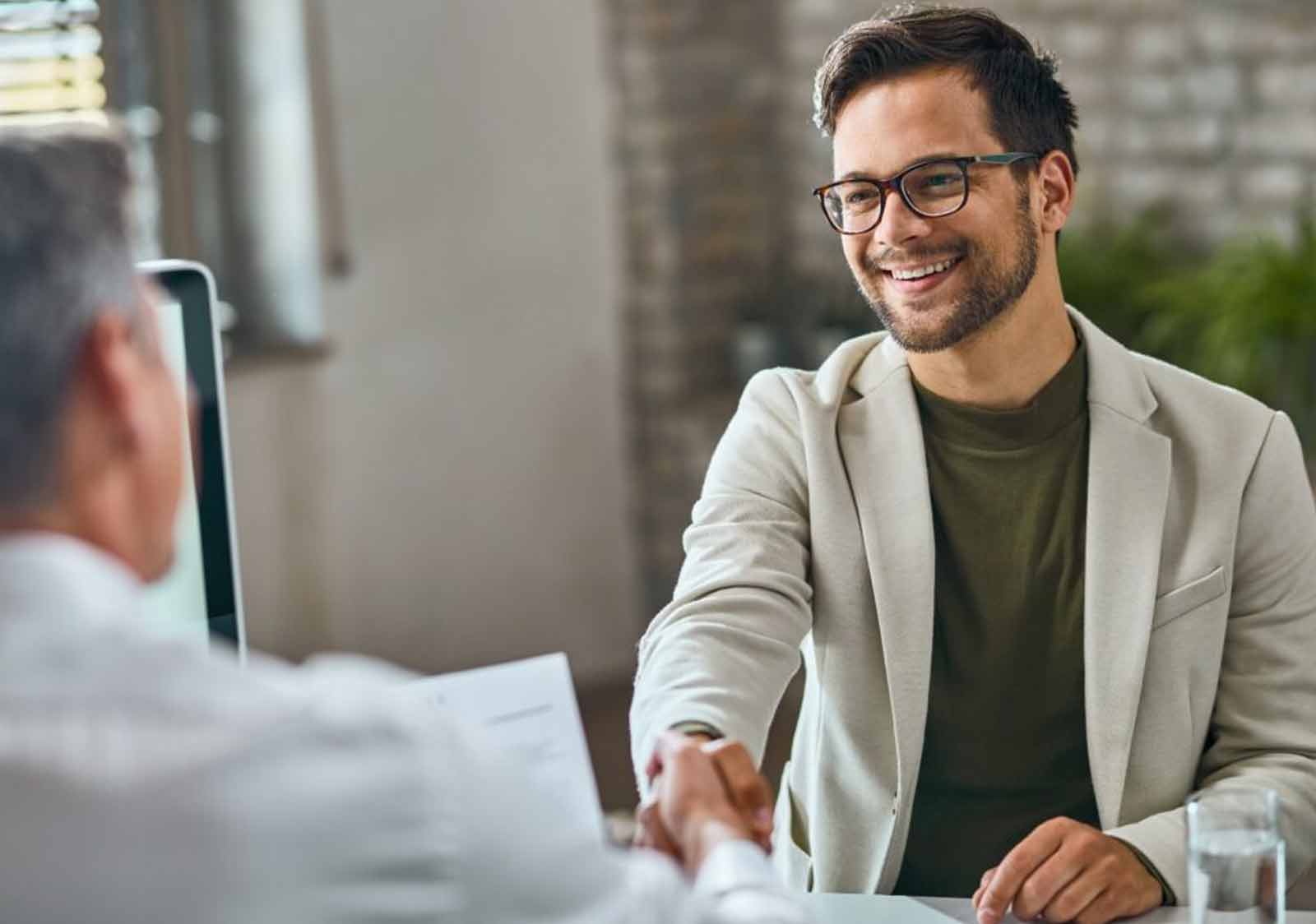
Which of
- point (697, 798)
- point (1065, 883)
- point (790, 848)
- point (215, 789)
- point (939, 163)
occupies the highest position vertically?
point (939, 163)

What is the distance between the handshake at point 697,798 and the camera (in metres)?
1.36

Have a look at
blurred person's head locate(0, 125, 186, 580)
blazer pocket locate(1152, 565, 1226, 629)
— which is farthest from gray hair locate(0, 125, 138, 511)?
blazer pocket locate(1152, 565, 1226, 629)

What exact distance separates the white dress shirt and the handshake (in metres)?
0.42

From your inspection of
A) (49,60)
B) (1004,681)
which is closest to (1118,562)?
(1004,681)

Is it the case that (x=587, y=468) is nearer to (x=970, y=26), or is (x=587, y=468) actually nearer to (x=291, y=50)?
(x=291, y=50)

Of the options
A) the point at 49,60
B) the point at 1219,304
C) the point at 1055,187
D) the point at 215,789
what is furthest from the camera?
the point at 49,60

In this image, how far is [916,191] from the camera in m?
1.87

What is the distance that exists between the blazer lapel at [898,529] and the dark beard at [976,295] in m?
0.05

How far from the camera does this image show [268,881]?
86cm

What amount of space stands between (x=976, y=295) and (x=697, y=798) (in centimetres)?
69

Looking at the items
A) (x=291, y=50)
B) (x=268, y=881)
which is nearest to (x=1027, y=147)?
(x=268, y=881)

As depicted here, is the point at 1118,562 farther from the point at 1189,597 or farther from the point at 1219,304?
the point at 1219,304

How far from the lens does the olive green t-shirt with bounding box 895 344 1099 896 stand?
1831 millimetres

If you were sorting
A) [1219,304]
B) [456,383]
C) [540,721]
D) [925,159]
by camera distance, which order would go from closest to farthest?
[540,721] < [925,159] < [1219,304] < [456,383]
